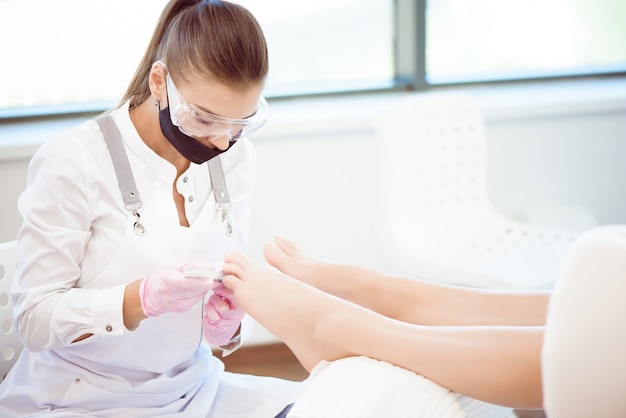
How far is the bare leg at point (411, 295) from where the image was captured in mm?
1540

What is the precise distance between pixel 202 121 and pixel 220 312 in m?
0.41

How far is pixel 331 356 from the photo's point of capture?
4.61ft

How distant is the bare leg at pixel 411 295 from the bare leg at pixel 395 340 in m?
0.18

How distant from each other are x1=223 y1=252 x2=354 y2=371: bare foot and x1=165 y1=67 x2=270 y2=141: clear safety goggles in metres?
0.25

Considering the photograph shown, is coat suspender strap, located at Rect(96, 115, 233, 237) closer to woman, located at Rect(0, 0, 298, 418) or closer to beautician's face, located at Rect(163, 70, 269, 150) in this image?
woman, located at Rect(0, 0, 298, 418)

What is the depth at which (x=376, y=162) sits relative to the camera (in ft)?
9.18

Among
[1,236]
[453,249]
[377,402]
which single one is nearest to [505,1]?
[453,249]

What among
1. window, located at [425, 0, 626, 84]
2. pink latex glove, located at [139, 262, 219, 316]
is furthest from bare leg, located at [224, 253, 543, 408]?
window, located at [425, 0, 626, 84]

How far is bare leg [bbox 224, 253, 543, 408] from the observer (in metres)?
1.25

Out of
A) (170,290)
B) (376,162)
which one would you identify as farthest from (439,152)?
(170,290)

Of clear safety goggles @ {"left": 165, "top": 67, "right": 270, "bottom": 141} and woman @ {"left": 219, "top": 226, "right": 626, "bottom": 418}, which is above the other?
clear safety goggles @ {"left": 165, "top": 67, "right": 270, "bottom": 141}

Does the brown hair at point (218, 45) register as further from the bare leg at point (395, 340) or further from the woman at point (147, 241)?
A: the bare leg at point (395, 340)

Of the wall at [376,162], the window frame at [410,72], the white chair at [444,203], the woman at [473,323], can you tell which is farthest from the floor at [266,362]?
the woman at [473,323]

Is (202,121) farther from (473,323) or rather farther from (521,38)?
(521,38)
